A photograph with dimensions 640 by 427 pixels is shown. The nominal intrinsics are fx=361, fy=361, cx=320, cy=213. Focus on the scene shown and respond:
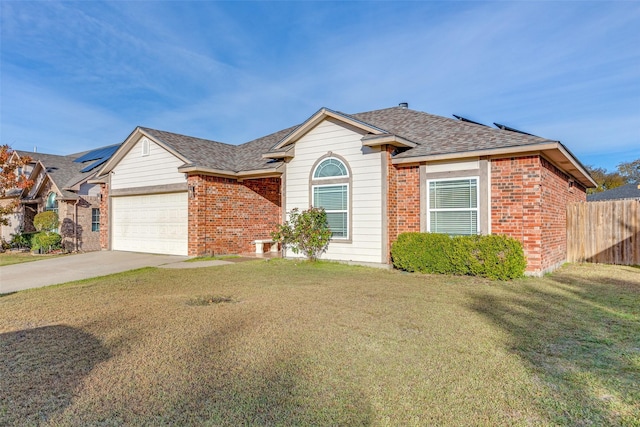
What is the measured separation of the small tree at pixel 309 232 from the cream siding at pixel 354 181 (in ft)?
1.00

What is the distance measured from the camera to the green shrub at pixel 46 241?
663 inches

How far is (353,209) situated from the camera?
1100cm

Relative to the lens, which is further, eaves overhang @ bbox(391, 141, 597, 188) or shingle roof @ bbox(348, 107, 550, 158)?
shingle roof @ bbox(348, 107, 550, 158)

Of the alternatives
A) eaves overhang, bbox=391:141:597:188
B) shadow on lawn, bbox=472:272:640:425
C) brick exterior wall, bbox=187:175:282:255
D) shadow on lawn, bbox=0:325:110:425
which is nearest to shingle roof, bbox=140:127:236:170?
brick exterior wall, bbox=187:175:282:255

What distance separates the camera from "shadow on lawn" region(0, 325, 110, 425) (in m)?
2.98

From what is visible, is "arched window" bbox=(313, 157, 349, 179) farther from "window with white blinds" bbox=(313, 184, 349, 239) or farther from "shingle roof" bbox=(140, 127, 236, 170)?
"shingle roof" bbox=(140, 127, 236, 170)

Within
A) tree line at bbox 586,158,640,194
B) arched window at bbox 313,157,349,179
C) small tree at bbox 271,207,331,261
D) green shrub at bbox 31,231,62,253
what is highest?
tree line at bbox 586,158,640,194

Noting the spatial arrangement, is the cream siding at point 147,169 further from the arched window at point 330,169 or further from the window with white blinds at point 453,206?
the window with white blinds at point 453,206

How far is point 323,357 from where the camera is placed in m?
3.98

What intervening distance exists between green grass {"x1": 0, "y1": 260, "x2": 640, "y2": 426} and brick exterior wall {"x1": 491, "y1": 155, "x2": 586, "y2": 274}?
5.40ft

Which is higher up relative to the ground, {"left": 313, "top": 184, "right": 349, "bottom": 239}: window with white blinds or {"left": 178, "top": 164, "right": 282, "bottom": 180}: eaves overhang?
{"left": 178, "top": 164, "right": 282, "bottom": 180}: eaves overhang

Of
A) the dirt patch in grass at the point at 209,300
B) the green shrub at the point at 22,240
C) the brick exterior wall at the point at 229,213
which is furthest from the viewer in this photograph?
the green shrub at the point at 22,240

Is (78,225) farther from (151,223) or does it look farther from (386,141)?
(386,141)

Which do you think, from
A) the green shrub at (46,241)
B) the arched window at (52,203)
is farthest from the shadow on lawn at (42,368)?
the arched window at (52,203)
